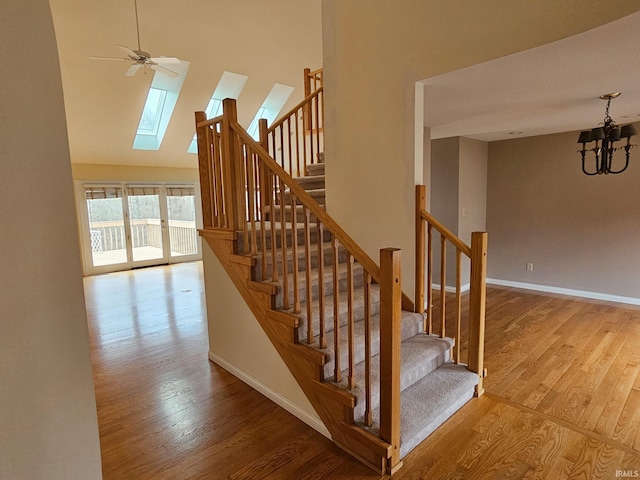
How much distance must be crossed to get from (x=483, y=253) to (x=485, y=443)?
1.15 meters

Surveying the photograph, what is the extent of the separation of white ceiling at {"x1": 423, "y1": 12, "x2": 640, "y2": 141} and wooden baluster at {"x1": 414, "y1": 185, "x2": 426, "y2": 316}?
31.5 inches

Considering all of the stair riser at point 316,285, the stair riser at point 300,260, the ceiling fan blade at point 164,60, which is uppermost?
the ceiling fan blade at point 164,60

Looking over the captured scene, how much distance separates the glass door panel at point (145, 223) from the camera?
797cm

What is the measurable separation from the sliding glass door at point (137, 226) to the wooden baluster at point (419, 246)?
7056 mm

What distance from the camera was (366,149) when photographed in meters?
2.89

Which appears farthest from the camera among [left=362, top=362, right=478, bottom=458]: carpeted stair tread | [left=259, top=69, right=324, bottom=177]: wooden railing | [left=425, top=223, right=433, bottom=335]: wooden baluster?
[left=259, top=69, right=324, bottom=177]: wooden railing

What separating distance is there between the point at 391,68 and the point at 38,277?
99.6 inches

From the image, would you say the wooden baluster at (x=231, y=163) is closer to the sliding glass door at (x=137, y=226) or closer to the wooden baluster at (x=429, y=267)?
the wooden baluster at (x=429, y=267)

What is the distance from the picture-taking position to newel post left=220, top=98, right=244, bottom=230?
8.32 ft

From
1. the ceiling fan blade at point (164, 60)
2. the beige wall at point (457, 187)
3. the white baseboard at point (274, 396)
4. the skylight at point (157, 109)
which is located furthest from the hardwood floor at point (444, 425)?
the skylight at point (157, 109)

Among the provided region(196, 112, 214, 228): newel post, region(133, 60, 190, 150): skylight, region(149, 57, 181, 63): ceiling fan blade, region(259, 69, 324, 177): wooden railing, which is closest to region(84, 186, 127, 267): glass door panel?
region(133, 60, 190, 150): skylight

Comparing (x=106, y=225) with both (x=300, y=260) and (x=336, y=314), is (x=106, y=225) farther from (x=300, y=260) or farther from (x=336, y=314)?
(x=336, y=314)

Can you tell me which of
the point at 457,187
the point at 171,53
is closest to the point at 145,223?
the point at 171,53

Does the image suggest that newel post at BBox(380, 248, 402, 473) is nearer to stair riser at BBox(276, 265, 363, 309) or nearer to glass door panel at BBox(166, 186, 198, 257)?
stair riser at BBox(276, 265, 363, 309)
